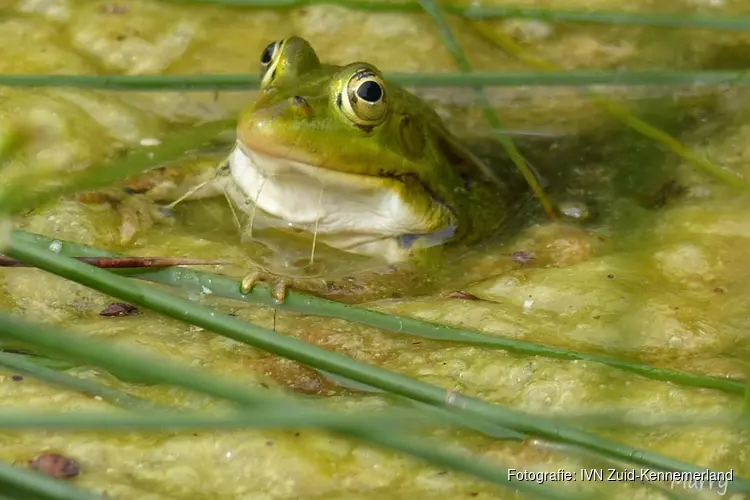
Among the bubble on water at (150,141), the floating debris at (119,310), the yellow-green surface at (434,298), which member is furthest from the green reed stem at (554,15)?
the floating debris at (119,310)

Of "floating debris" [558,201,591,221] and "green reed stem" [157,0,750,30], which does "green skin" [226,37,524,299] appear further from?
"green reed stem" [157,0,750,30]

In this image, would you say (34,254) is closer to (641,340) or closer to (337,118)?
(337,118)

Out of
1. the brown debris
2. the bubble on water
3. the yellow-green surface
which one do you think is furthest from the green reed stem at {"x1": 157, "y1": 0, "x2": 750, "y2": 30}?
the brown debris

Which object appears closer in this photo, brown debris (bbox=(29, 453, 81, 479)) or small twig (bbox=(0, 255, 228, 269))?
brown debris (bbox=(29, 453, 81, 479))

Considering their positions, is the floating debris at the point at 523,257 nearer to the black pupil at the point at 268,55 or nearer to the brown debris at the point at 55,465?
the black pupil at the point at 268,55

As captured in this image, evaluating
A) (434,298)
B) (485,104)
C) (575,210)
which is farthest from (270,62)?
(575,210)
